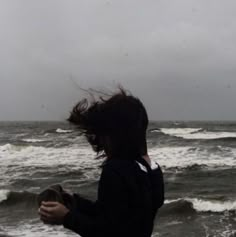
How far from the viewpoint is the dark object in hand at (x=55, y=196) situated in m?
1.98

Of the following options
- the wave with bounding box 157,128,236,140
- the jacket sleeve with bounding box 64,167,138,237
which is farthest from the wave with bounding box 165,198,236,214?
the wave with bounding box 157,128,236,140

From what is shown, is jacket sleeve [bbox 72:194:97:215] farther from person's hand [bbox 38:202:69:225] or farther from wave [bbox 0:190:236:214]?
wave [bbox 0:190:236:214]

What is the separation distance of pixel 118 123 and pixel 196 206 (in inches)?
418

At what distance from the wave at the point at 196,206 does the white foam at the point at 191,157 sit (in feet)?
28.1

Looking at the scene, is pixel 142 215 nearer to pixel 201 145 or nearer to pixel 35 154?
pixel 35 154

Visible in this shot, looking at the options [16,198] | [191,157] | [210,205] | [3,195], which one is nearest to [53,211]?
[210,205]

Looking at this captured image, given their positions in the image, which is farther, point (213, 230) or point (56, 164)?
point (56, 164)

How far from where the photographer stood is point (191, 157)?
24656 millimetres

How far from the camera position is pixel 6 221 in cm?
1062

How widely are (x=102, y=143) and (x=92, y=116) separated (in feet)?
0.39

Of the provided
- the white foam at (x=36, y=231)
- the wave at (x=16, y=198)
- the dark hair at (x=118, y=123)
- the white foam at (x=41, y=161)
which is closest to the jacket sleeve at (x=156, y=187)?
the dark hair at (x=118, y=123)

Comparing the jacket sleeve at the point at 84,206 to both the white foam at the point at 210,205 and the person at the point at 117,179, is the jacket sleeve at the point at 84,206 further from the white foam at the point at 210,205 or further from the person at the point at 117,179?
the white foam at the point at 210,205

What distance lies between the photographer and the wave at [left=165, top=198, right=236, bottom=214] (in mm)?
11742

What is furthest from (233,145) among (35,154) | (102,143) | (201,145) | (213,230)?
(102,143)
